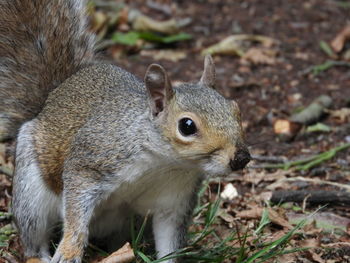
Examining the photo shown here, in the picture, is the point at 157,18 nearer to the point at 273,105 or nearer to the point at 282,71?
the point at 282,71

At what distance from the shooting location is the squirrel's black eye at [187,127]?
118 inches

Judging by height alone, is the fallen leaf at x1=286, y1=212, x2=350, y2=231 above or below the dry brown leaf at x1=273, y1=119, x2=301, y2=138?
below

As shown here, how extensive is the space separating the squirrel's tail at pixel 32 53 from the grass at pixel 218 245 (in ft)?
3.07

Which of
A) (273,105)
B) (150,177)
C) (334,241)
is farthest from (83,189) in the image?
(273,105)

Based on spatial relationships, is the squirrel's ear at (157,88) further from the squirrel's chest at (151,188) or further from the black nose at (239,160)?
the black nose at (239,160)

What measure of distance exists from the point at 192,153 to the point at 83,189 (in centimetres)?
63

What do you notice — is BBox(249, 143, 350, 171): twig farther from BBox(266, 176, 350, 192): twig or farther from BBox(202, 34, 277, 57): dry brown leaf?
BBox(202, 34, 277, 57): dry brown leaf

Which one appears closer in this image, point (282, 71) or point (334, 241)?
point (334, 241)

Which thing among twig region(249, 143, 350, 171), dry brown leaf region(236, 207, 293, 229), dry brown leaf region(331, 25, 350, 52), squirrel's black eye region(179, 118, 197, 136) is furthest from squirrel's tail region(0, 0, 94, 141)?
dry brown leaf region(331, 25, 350, 52)

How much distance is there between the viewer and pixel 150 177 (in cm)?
325

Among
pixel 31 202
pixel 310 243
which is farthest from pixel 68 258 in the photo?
pixel 310 243

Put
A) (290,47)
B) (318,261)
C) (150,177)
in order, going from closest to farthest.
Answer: (150,177) < (318,261) < (290,47)

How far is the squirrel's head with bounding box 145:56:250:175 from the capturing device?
9.50 feet

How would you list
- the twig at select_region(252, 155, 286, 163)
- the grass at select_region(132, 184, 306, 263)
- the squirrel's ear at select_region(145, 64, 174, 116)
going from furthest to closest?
1. the twig at select_region(252, 155, 286, 163)
2. the grass at select_region(132, 184, 306, 263)
3. the squirrel's ear at select_region(145, 64, 174, 116)
